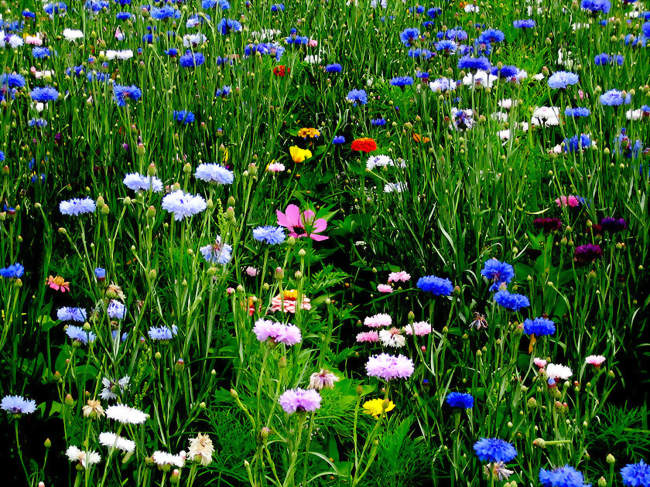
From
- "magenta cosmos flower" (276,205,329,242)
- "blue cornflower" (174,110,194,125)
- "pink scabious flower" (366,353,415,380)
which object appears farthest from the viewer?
"blue cornflower" (174,110,194,125)

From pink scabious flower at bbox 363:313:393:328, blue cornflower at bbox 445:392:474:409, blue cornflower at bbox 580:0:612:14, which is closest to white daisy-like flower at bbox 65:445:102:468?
blue cornflower at bbox 445:392:474:409

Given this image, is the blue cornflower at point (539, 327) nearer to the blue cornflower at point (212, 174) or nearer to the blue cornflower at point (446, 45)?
the blue cornflower at point (212, 174)

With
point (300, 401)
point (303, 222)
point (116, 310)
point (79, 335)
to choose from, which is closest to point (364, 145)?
point (303, 222)

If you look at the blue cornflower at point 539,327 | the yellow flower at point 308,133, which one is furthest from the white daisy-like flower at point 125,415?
the yellow flower at point 308,133

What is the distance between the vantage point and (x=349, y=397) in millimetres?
1618

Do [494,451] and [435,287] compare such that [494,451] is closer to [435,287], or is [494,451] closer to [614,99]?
[435,287]

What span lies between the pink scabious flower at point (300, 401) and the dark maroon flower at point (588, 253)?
37.8 inches

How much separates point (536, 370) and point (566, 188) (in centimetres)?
101

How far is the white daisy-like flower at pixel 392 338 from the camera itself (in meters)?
1.73

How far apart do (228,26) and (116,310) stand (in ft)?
6.84

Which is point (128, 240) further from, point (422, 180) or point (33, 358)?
point (422, 180)

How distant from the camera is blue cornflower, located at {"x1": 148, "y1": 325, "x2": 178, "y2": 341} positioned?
5.20ft

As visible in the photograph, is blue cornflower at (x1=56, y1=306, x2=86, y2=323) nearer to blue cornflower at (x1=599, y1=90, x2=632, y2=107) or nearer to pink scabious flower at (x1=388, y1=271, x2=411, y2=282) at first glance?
pink scabious flower at (x1=388, y1=271, x2=411, y2=282)

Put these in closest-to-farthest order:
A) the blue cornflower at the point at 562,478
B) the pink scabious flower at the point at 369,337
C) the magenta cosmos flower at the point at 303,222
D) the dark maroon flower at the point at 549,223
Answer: the blue cornflower at the point at 562,478 → the pink scabious flower at the point at 369,337 → the dark maroon flower at the point at 549,223 → the magenta cosmos flower at the point at 303,222
